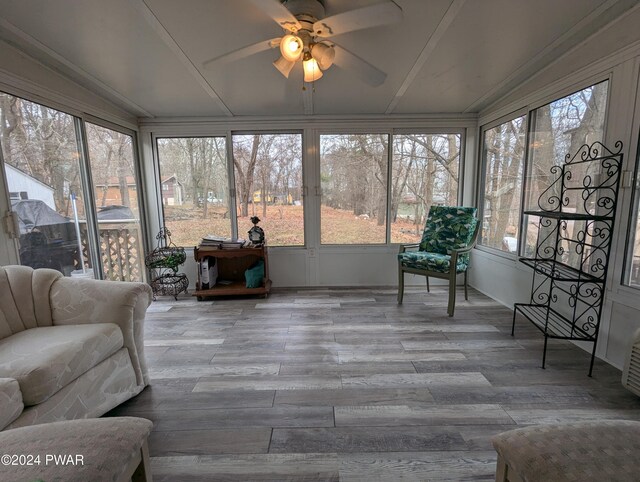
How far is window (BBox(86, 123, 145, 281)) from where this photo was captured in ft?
9.53

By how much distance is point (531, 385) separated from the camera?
1799 mm

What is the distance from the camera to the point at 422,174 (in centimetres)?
367

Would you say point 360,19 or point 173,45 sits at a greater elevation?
point 173,45

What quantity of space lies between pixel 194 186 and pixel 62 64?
1.64m

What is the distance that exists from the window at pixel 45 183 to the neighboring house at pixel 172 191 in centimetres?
100

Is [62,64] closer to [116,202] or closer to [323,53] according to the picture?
[116,202]

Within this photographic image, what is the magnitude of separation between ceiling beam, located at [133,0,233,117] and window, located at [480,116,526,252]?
10.0ft

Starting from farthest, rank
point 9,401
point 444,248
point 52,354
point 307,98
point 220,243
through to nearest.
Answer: point 220,243, point 444,248, point 307,98, point 52,354, point 9,401

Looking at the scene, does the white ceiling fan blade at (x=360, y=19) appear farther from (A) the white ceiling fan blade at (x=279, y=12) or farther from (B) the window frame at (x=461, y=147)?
(B) the window frame at (x=461, y=147)

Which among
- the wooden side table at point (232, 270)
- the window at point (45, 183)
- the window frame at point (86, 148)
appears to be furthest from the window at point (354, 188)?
the window at point (45, 183)

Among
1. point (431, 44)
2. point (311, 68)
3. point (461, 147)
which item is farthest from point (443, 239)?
point (311, 68)

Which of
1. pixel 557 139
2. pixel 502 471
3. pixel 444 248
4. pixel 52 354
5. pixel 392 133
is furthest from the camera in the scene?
pixel 392 133

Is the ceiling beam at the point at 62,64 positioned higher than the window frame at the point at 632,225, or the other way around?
the ceiling beam at the point at 62,64

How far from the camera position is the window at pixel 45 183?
2039mm
